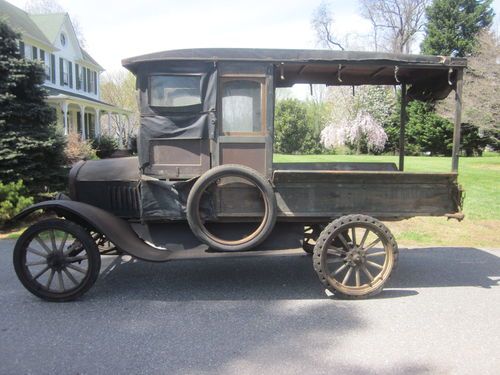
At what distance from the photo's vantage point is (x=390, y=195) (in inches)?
189

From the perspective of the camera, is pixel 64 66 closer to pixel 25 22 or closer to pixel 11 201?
pixel 25 22

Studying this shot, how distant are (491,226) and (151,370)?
735 cm

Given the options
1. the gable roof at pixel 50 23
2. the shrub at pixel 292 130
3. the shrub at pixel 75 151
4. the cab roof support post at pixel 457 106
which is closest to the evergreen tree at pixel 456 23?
the shrub at pixel 292 130

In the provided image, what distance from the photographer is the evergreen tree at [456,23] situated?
3094cm

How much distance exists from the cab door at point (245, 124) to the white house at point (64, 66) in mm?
21042

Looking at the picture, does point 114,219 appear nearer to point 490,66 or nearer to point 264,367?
point 264,367

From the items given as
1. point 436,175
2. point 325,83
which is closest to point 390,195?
point 436,175

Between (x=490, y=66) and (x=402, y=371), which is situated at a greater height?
(x=490, y=66)

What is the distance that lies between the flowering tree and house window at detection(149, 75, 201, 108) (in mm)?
28927

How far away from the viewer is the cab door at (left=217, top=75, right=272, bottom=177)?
4664 millimetres

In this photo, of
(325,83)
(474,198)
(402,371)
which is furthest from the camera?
(474,198)

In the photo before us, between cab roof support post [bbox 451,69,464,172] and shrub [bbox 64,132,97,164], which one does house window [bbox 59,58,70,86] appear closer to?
shrub [bbox 64,132,97,164]

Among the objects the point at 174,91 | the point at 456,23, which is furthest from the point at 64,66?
the point at 174,91

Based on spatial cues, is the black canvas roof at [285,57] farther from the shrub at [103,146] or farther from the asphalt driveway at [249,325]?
the shrub at [103,146]
